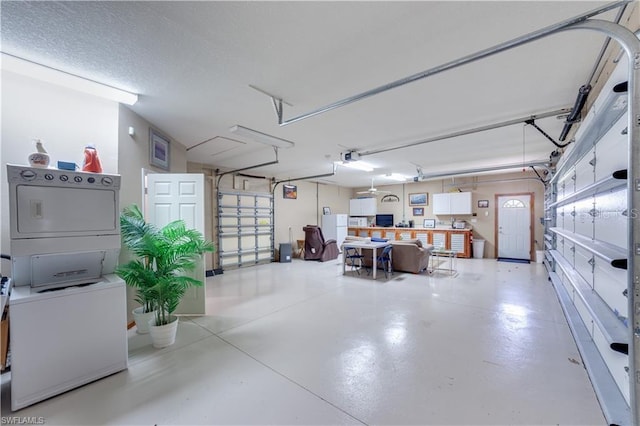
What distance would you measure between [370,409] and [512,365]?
1.51 m

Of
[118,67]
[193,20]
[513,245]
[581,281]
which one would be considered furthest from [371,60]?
[513,245]

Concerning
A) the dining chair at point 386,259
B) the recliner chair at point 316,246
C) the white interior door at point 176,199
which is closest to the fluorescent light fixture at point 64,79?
the white interior door at point 176,199

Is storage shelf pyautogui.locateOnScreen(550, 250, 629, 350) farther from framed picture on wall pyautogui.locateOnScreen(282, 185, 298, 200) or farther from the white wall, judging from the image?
framed picture on wall pyautogui.locateOnScreen(282, 185, 298, 200)

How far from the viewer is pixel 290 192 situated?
29.5 ft

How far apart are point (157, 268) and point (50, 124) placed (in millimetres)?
1811

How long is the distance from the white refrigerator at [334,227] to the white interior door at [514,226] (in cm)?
522

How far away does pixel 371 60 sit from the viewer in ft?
7.10

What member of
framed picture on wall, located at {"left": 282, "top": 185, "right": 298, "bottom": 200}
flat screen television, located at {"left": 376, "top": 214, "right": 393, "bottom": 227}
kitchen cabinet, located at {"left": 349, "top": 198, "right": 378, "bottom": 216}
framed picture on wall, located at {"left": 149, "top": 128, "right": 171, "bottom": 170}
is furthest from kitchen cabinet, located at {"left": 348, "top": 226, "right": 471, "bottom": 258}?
framed picture on wall, located at {"left": 149, "top": 128, "right": 171, "bottom": 170}

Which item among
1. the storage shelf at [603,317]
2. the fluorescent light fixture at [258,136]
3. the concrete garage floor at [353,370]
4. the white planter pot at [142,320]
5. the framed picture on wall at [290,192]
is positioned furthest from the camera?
the framed picture on wall at [290,192]

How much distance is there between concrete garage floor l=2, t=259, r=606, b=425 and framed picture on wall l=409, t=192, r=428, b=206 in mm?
5847

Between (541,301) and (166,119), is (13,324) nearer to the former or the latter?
(166,119)

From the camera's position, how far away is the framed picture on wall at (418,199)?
967 cm

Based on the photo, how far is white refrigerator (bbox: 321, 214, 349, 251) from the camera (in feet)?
30.9

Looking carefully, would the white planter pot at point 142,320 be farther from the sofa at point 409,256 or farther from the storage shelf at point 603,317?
the sofa at point 409,256
